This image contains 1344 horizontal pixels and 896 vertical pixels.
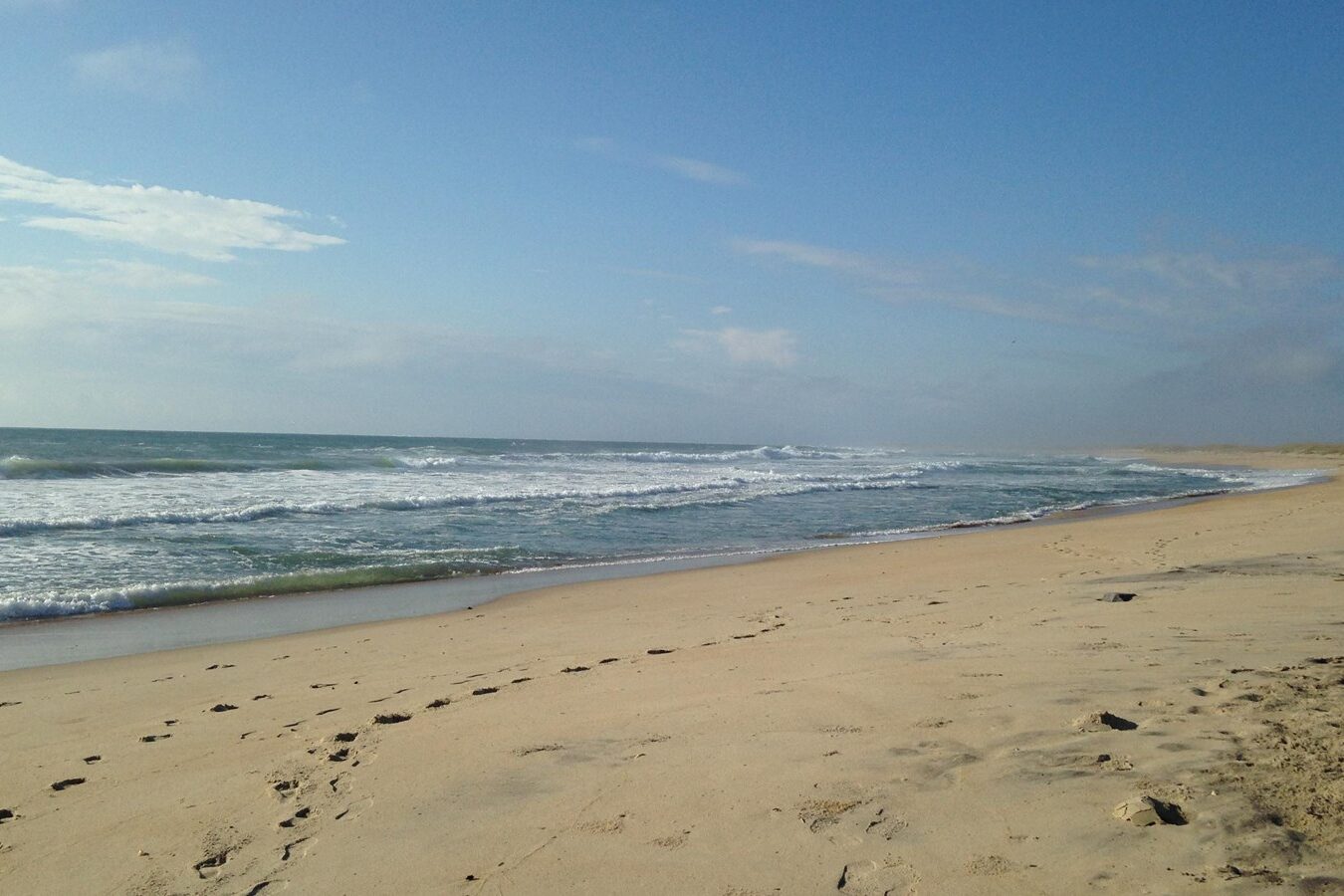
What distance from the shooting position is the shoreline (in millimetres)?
7301

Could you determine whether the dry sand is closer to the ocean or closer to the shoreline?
the shoreline

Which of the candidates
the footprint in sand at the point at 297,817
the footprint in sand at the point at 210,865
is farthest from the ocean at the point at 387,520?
the footprint in sand at the point at 210,865

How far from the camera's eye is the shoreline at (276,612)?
24.0ft

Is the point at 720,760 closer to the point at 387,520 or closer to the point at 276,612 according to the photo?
the point at 276,612

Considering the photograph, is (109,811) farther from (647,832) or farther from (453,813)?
(647,832)

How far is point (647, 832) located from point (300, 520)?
14349 mm

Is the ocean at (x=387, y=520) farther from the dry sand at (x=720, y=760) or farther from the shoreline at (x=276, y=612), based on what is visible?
the dry sand at (x=720, y=760)

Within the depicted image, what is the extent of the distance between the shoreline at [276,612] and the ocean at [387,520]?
28 cm

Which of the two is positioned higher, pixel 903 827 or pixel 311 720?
pixel 903 827

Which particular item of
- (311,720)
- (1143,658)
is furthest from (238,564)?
(1143,658)

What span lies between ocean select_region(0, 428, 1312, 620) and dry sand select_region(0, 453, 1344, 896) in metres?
3.94

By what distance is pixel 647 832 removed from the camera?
290 centimetres

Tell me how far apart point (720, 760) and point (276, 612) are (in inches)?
280

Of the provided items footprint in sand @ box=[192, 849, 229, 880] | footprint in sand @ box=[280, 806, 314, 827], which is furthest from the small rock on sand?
footprint in sand @ box=[192, 849, 229, 880]
